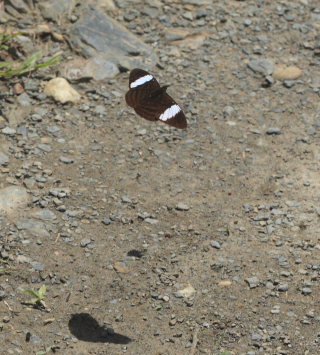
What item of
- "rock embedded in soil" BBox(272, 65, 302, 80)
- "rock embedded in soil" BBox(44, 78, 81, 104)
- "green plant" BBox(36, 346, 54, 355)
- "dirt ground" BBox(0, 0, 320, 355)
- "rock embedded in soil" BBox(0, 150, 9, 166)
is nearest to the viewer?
"green plant" BBox(36, 346, 54, 355)

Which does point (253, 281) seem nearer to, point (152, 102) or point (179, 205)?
point (179, 205)

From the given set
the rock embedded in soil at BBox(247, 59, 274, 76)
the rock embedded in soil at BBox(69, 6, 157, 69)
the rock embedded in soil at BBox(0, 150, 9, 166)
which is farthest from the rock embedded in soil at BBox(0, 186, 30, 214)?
the rock embedded in soil at BBox(247, 59, 274, 76)

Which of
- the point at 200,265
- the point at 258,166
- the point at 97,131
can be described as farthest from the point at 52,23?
the point at 200,265

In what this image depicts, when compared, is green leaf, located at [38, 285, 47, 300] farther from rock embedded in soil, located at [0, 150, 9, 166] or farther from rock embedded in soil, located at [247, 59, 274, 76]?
rock embedded in soil, located at [247, 59, 274, 76]

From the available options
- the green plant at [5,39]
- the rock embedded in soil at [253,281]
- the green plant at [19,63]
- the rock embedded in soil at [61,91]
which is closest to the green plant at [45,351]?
the rock embedded in soil at [253,281]

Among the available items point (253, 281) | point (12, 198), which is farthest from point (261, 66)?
point (12, 198)

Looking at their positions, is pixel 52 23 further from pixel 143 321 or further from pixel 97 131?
pixel 143 321

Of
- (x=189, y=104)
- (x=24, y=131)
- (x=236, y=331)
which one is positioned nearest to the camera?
(x=236, y=331)
